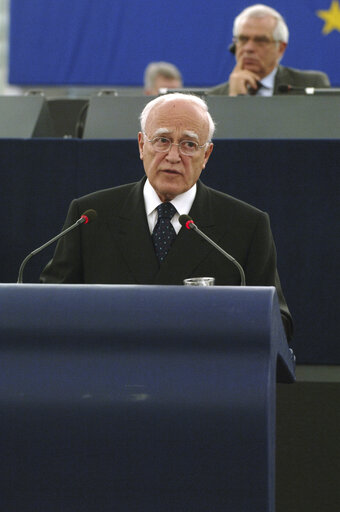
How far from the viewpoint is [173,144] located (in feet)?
8.84

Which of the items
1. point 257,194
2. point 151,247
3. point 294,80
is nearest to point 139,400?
point 151,247

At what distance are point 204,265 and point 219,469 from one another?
93 cm

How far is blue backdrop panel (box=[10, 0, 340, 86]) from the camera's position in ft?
→ 22.2

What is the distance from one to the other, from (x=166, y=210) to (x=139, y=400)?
1.03 m

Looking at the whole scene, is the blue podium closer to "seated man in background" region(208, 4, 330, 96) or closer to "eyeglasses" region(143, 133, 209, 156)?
"eyeglasses" region(143, 133, 209, 156)

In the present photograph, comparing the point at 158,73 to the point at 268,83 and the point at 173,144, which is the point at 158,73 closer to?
the point at 268,83

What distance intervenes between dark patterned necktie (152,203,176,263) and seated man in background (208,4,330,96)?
2.16m

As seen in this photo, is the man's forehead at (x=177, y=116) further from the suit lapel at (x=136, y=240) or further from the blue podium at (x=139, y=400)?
the blue podium at (x=139, y=400)

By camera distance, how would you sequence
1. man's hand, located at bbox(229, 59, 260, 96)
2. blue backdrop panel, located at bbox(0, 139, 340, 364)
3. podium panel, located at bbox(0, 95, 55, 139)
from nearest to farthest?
blue backdrop panel, located at bbox(0, 139, 340, 364), podium panel, located at bbox(0, 95, 55, 139), man's hand, located at bbox(229, 59, 260, 96)

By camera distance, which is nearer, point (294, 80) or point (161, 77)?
point (294, 80)

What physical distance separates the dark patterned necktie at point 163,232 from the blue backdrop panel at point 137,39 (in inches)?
168

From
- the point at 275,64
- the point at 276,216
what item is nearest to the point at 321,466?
the point at 276,216

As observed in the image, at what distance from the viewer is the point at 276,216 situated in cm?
337

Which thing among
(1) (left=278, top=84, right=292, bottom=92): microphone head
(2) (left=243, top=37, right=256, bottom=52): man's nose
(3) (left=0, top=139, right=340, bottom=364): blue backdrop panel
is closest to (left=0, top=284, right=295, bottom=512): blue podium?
(3) (left=0, top=139, right=340, bottom=364): blue backdrop panel
